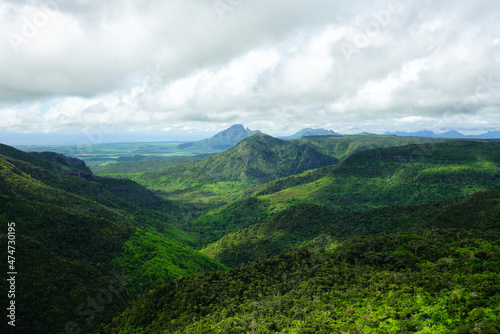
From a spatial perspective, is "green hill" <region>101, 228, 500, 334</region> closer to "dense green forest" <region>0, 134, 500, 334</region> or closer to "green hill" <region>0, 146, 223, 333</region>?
"dense green forest" <region>0, 134, 500, 334</region>

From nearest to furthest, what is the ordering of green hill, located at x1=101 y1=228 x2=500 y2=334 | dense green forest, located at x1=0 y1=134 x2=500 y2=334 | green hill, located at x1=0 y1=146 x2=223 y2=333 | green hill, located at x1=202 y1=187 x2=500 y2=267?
1. green hill, located at x1=101 y1=228 x2=500 y2=334
2. dense green forest, located at x1=0 y1=134 x2=500 y2=334
3. green hill, located at x1=0 y1=146 x2=223 y2=333
4. green hill, located at x1=202 y1=187 x2=500 y2=267

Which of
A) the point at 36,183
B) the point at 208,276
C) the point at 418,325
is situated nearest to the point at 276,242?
the point at 208,276

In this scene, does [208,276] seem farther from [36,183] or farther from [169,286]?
[36,183]

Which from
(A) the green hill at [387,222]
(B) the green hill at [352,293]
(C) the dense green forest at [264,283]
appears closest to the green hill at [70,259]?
(C) the dense green forest at [264,283]

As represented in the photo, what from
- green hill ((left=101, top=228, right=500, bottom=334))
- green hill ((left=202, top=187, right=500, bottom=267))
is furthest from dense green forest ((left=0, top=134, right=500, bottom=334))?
green hill ((left=202, top=187, right=500, bottom=267))

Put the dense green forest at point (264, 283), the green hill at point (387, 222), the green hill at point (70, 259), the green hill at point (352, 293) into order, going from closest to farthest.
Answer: the green hill at point (352, 293)
the dense green forest at point (264, 283)
the green hill at point (70, 259)
the green hill at point (387, 222)

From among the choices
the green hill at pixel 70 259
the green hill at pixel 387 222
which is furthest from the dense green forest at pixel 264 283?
the green hill at pixel 387 222

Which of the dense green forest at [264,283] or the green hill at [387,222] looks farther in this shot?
the green hill at [387,222]

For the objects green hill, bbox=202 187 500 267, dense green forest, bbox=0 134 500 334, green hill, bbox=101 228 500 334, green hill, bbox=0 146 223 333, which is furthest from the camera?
green hill, bbox=202 187 500 267

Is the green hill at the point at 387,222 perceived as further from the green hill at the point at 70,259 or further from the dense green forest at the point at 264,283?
the green hill at the point at 70,259

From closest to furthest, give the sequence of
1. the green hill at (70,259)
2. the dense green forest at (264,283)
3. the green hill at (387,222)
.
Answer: the dense green forest at (264,283)
the green hill at (70,259)
the green hill at (387,222)

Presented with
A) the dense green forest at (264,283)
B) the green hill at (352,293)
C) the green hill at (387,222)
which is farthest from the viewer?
the green hill at (387,222)
